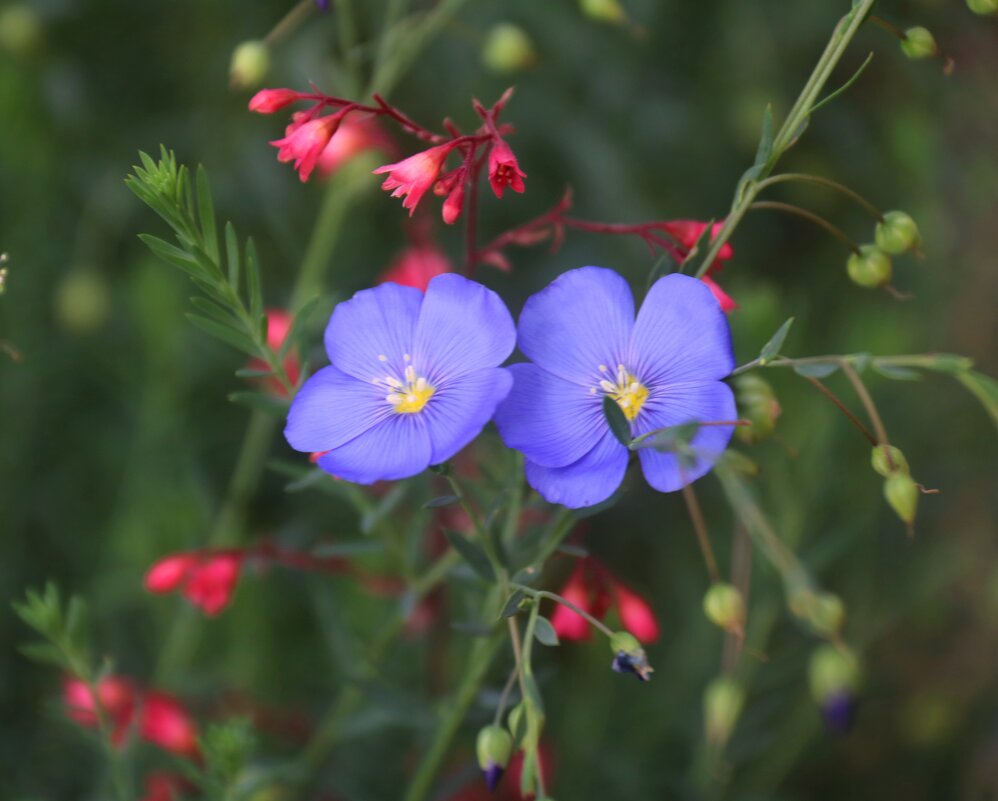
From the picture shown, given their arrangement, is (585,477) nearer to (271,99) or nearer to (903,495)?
(903,495)

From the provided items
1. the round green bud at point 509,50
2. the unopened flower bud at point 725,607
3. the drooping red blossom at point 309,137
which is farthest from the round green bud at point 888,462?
the round green bud at point 509,50

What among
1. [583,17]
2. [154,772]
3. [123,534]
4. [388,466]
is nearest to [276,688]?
[154,772]

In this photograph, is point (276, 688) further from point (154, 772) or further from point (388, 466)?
point (388, 466)

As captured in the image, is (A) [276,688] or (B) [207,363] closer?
(A) [276,688]

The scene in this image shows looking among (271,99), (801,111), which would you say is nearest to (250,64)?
(271,99)

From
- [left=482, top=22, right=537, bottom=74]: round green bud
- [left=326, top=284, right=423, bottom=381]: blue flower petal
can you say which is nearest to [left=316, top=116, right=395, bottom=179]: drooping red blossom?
[left=482, top=22, right=537, bottom=74]: round green bud

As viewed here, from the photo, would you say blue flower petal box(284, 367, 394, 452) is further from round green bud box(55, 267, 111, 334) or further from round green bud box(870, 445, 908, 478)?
round green bud box(55, 267, 111, 334)
